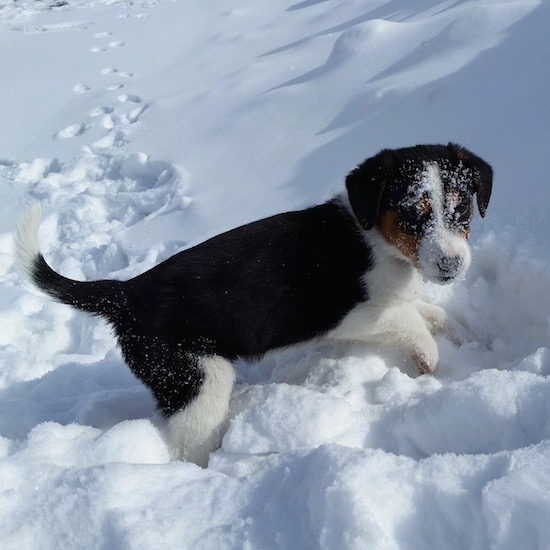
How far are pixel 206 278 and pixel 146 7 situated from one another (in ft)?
34.5

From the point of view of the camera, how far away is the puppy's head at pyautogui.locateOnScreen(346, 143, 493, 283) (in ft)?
9.00

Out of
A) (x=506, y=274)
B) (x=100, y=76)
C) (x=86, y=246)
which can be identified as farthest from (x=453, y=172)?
(x=100, y=76)

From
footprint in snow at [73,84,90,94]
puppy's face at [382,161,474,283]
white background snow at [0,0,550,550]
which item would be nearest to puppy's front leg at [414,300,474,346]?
white background snow at [0,0,550,550]

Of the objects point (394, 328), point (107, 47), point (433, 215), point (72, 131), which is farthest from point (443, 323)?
point (107, 47)

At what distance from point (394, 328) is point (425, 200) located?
2.32 ft

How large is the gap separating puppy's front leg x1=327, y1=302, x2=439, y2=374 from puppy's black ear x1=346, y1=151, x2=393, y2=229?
459mm

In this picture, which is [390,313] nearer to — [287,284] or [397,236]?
[397,236]

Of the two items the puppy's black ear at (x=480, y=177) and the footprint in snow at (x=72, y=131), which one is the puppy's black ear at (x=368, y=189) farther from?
the footprint in snow at (x=72, y=131)

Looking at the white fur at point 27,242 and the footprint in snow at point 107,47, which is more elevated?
the white fur at point 27,242

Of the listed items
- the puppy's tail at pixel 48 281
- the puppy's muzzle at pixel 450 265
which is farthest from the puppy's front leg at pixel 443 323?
the puppy's tail at pixel 48 281

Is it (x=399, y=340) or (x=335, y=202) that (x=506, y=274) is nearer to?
(x=399, y=340)

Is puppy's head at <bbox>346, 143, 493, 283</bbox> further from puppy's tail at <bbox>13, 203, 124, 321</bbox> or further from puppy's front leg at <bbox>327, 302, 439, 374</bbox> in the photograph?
puppy's tail at <bbox>13, 203, 124, 321</bbox>

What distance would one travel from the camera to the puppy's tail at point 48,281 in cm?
298

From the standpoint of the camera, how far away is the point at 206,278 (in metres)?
2.93
